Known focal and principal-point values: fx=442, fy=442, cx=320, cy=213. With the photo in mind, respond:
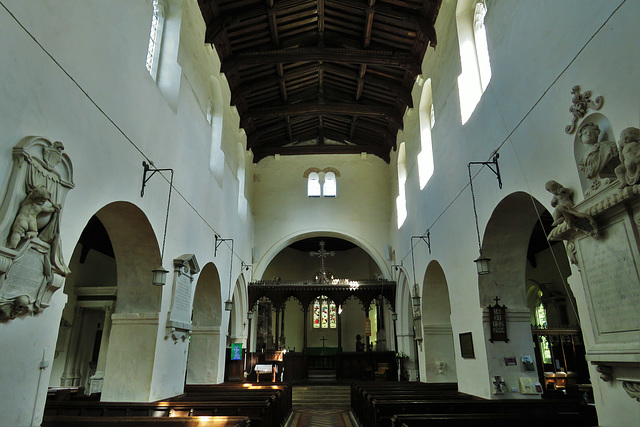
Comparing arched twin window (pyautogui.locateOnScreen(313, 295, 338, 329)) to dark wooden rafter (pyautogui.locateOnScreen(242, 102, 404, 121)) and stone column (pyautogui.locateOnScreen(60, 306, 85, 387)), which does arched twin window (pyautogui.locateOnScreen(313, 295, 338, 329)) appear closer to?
dark wooden rafter (pyautogui.locateOnScreen(242, 102, 404, 121))

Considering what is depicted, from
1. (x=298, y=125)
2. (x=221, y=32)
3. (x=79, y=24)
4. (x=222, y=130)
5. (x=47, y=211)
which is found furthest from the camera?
(x=298, y=125)

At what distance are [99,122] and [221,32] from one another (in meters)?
6.06

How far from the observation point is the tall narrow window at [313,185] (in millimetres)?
17953

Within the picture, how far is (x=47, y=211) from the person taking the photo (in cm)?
420

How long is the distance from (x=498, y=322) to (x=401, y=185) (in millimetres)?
8366

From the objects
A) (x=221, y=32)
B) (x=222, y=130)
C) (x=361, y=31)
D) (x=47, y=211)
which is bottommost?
(x=47, y=211)

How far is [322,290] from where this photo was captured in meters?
16.5

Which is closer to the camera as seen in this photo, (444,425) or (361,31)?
(444,425)

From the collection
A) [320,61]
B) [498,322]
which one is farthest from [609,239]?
[320,61]

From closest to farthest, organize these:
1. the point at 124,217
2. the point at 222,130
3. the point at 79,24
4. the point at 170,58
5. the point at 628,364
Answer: the point at 628,364
the point at 79,24
the point at 124,217
the point at 170,58
the point at 222,130

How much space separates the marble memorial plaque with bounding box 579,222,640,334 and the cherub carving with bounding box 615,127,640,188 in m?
0.46

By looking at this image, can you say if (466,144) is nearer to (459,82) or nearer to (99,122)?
(459,82)

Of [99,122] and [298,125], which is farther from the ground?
[298,125]

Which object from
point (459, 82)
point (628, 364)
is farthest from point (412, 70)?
point (628, 364)
